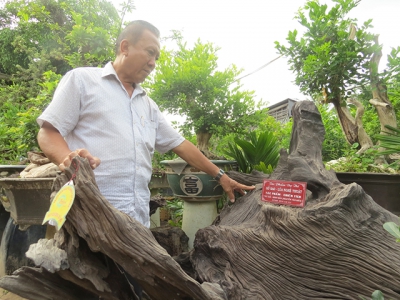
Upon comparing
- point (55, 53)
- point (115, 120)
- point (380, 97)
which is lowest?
point (115, 120)

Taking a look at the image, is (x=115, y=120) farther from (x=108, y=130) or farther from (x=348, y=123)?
(x=348, y=123)

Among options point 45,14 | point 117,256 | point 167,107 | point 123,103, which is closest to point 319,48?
point 167,107

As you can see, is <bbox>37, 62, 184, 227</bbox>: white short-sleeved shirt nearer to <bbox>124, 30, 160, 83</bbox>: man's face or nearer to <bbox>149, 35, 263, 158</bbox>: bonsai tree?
<bbox>124, 30, 160, 83</bbox>: man's face

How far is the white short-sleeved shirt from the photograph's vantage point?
1.50 metres

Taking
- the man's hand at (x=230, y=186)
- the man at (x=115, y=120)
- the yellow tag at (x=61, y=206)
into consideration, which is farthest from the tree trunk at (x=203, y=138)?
the yellow tag at (x=61, y=206)

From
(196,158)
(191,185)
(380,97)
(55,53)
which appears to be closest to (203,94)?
(191,185)

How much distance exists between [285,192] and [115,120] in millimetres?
924

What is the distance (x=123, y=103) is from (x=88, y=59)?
5.68ft

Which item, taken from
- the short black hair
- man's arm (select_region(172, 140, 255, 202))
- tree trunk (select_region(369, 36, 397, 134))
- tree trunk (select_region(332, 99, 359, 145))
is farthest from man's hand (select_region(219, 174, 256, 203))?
tree trunk (select_region(332, 99, 359, 145))

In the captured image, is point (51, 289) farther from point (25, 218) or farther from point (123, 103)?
point (25, 218)

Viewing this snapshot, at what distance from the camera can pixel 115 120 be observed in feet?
5.08

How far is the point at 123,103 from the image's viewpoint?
162 centimetres

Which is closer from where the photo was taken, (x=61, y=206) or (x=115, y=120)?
(x=61, y=206)

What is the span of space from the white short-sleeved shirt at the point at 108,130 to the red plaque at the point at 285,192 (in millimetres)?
641
